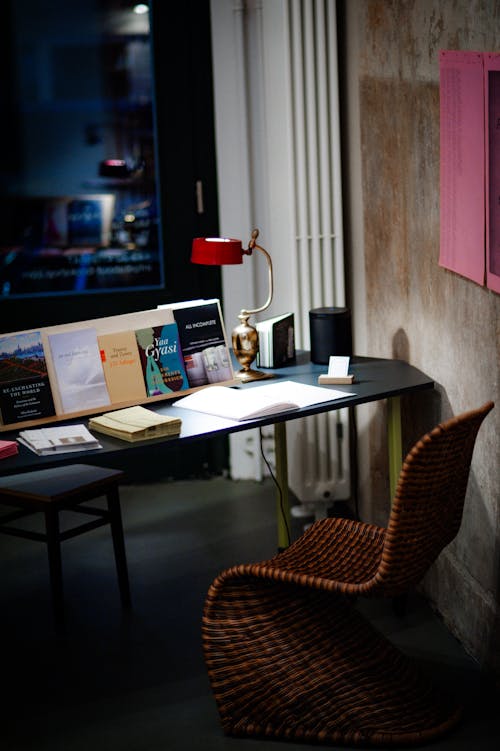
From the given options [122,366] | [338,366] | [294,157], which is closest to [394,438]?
[338,366]

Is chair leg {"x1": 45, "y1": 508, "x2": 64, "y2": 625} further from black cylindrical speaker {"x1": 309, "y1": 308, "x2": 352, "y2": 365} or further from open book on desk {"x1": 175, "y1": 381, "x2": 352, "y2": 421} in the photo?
black cylindrical speaker {"x1": 309, "y1": 308, "x2": 352, "y2": 365}

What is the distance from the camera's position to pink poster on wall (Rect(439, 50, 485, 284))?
2748 millimetres

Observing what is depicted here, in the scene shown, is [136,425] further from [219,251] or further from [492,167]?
[492,167]

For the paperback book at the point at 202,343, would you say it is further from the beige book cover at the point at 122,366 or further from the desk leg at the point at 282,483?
the desk leg at the point at 282,483

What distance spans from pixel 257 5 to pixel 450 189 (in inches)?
67.8

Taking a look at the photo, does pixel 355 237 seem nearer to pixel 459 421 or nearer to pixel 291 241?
pixel 291 241

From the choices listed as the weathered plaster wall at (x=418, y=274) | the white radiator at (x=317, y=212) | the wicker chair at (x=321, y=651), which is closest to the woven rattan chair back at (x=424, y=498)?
the wicker chair at (x=321, y=651)

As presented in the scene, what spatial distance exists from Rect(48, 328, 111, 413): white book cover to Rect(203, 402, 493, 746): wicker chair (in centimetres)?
75

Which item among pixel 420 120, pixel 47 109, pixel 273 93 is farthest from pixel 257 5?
pixel 420 120

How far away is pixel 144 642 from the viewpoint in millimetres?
3277

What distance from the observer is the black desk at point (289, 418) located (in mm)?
2787

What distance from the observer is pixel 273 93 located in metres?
4.12

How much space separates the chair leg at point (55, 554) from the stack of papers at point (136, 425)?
43 centimetres

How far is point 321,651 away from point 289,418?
0.69m
